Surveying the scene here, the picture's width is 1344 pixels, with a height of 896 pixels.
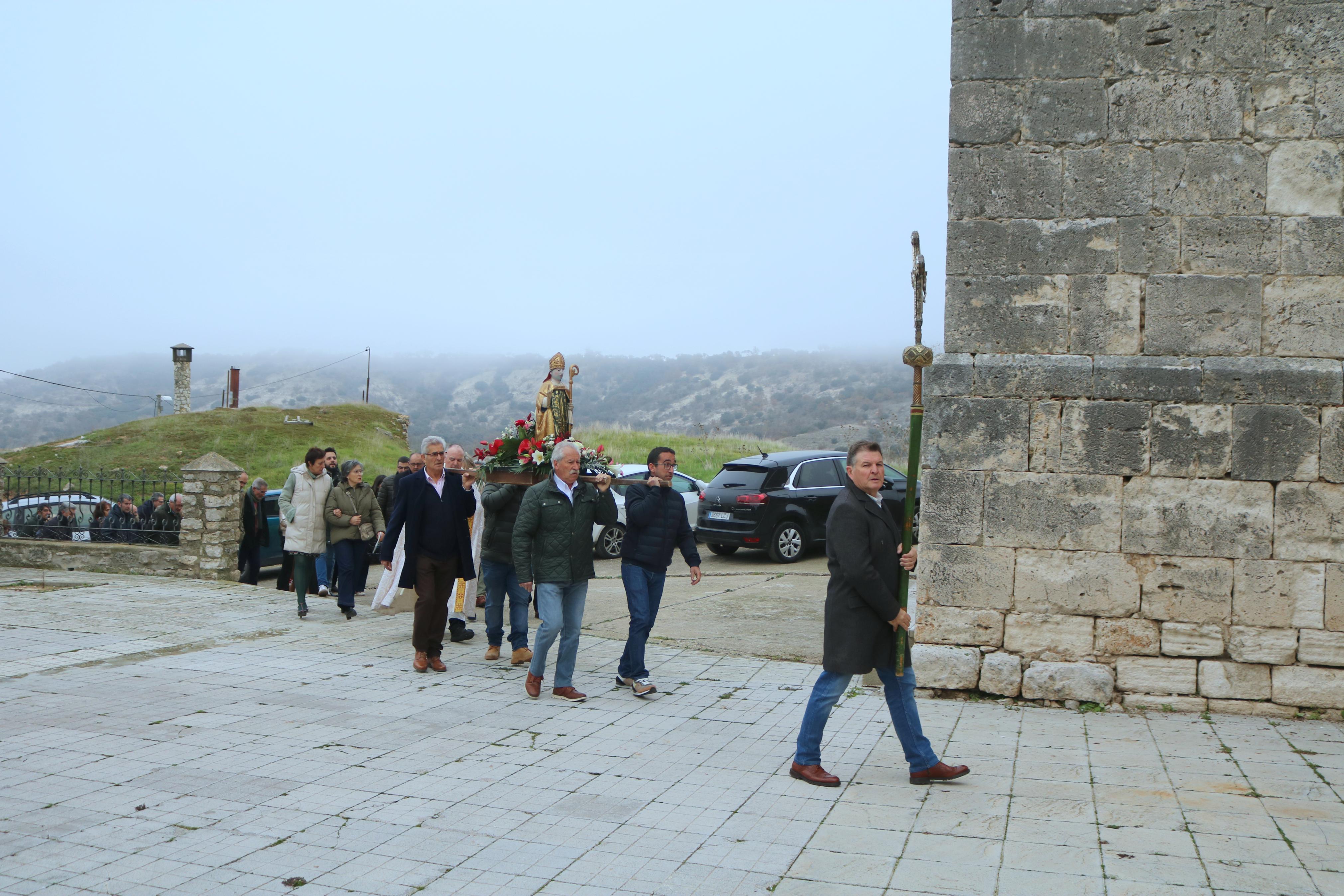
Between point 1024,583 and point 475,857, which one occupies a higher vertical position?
point 1024,583

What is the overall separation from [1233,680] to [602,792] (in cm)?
411

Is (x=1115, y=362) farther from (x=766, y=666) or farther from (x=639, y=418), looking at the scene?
(x=639, y=418)

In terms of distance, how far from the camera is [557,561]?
6.70 metres

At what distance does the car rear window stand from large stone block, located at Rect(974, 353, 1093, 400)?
25.0ft

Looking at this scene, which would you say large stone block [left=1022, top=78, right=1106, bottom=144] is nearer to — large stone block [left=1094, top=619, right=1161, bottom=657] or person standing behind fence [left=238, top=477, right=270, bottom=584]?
large stone block [left=1094, top=619, right=1161, bottom=657]

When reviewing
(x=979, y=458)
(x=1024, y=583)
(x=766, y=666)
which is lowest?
(x=766, y=666)

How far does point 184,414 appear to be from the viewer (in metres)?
30.7

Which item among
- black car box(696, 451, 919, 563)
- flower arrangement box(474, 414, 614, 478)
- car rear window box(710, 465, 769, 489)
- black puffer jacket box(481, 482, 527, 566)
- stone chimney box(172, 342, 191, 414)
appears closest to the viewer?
black puffer jacket box(481, 482, 527, 566)

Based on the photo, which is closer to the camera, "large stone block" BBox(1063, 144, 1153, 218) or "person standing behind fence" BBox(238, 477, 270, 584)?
"large stone block" BBox(1063, 144, 1153, 218)

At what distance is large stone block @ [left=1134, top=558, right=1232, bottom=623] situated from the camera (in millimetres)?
6250

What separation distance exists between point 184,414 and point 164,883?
3011 centimetres

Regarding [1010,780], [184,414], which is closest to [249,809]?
[1010,780]

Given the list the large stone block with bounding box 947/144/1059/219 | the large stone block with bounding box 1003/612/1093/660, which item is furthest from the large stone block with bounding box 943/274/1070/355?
the large stone block with bounding box 1003/612/1093/660

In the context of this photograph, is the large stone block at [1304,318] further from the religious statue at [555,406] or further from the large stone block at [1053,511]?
the religious statue at [555,406]
